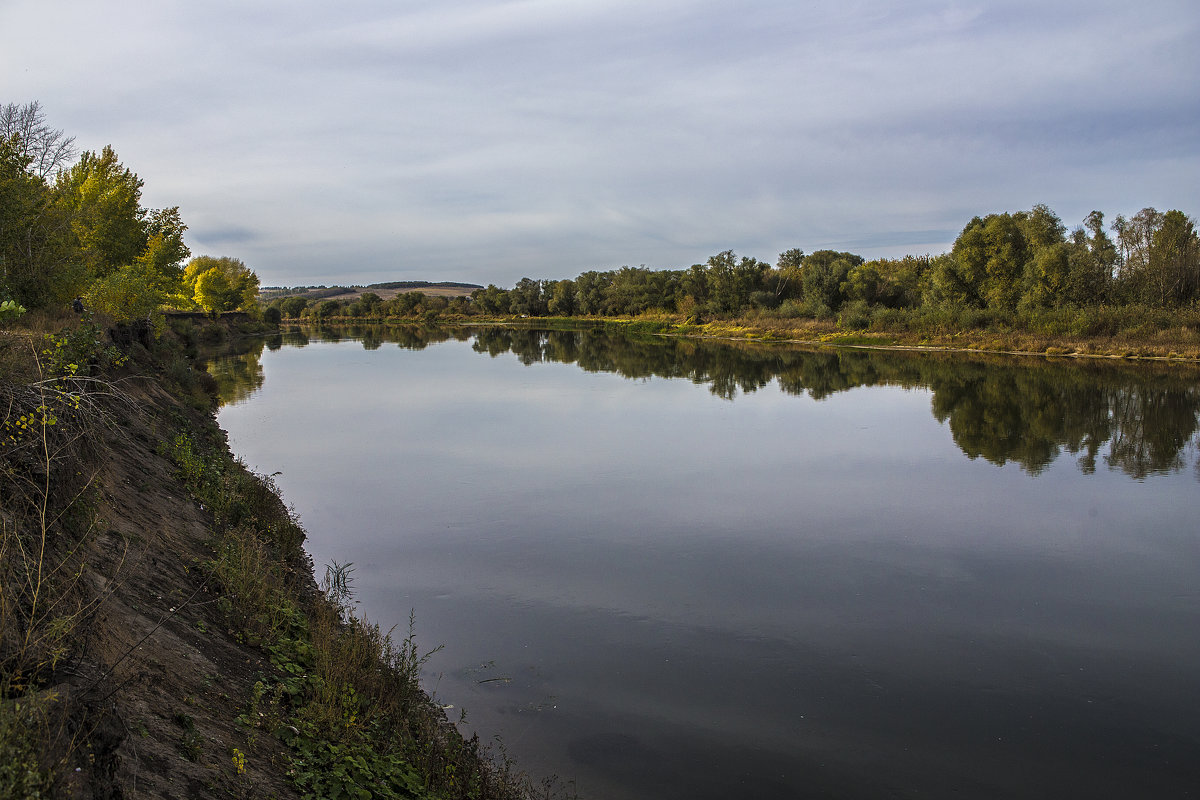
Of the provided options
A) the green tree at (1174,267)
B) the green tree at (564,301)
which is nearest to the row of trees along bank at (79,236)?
the green tree at (1174,267)

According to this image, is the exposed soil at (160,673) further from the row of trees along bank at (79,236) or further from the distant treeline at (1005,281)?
the distant treeline at (1005,281)

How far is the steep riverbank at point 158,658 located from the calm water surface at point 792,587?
→ 1.14 m

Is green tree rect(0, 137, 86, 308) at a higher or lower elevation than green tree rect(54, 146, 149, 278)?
lower

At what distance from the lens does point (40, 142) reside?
23000 millimetres

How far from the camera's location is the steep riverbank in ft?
9.87

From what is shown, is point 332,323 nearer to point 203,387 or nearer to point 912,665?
point 203,387

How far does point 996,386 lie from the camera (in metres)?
27.3

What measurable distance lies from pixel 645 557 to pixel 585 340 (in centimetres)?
5634

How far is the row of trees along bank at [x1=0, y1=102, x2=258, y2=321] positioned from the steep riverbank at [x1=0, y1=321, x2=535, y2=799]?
1334 millimetres

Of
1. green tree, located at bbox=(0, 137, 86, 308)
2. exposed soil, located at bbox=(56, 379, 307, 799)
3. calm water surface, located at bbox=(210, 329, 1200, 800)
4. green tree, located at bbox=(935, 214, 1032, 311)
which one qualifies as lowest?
calm water surface, located at bbox=(210, 329, 1200, 800)

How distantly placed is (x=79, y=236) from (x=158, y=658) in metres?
25.7

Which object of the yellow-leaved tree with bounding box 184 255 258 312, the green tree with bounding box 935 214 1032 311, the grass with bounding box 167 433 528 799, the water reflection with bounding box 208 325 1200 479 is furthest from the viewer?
the yellow-leaved tree with bounding box 184 255 258 312

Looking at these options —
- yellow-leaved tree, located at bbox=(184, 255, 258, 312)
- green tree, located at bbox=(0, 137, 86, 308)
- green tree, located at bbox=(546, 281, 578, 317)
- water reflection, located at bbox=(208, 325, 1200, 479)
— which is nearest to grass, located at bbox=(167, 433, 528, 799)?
green tree, located at bbox=(0, 137, 86, 308)

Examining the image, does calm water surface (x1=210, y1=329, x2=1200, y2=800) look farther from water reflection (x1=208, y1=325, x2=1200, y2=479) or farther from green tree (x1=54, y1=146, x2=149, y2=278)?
green tree (x1=54, y1=146, x2=149, y2=278)
